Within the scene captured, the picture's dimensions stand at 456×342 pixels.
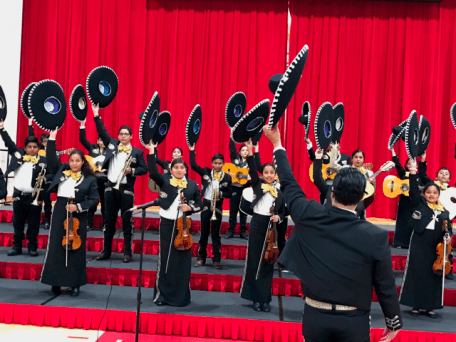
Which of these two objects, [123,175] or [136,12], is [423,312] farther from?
[136,12]

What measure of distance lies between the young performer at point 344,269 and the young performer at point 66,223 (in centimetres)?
299

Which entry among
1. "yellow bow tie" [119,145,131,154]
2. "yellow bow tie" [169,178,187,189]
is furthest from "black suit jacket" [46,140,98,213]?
"yellow bow tie" [119,145,131,154]

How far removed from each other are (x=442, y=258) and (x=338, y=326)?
3.00m

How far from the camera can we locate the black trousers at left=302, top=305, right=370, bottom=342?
190 cm

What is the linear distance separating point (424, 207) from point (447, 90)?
588cm

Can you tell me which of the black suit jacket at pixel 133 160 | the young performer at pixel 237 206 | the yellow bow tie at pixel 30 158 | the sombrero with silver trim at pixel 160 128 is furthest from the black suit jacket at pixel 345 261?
the young performer at pixel 237 206

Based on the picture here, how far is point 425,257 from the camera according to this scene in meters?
4.47

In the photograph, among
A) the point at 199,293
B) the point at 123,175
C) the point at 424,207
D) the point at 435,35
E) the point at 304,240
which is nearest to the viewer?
the point at 304,240

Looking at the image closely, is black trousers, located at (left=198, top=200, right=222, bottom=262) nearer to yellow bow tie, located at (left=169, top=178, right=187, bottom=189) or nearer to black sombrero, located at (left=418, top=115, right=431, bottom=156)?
yellow bow tie, located at (left=169, top=178, right=187, bottom=189)

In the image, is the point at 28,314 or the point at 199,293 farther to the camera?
the point at 199,293

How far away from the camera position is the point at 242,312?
4344mm

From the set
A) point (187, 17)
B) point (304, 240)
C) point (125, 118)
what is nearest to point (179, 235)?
point (304, 240)

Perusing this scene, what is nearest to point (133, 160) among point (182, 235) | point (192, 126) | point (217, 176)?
point (192, 126)

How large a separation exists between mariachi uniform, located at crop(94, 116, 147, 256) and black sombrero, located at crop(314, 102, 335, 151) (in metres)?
2.24
